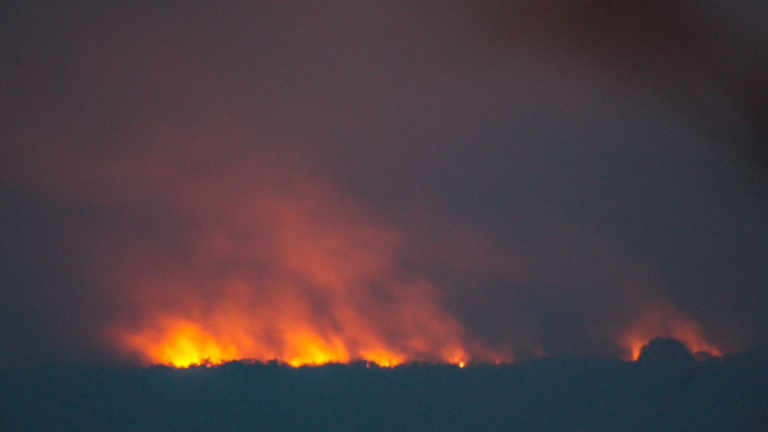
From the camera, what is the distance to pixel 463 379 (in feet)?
9.00

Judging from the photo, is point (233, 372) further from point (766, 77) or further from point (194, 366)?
point (766, 77)

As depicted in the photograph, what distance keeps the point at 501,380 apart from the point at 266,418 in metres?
1.55

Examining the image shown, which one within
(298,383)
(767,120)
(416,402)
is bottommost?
(416,402)

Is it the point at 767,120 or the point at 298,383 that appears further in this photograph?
the point at 298,383

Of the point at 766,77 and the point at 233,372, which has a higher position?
the point at 766,77

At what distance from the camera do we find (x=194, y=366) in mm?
2811

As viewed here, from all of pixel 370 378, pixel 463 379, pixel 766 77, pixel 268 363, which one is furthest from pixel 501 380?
pixel 766 77

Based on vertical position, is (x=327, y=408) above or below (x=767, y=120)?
below

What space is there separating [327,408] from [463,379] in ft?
2.99

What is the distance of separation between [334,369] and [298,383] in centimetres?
26

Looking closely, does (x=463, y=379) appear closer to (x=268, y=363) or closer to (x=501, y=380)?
(x=501, y=380)

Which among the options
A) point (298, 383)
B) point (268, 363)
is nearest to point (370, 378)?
point (298, 383)

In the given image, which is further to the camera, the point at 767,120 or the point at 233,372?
the point at 233,372

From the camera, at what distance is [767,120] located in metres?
2.27
